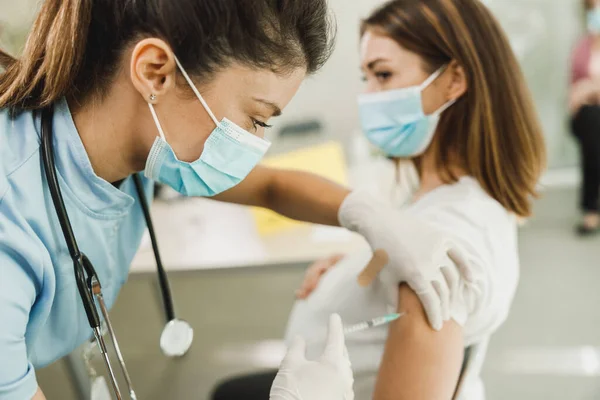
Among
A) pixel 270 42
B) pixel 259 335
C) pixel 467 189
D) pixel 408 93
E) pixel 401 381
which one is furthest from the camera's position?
pixel 259 335

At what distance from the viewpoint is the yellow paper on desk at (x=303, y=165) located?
5.25 feet

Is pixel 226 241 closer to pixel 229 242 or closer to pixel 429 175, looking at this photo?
pixel 229 242

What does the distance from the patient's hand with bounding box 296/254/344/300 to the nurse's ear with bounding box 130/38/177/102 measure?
2.33ft

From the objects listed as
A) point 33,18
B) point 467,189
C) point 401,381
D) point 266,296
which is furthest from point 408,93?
point 266,296

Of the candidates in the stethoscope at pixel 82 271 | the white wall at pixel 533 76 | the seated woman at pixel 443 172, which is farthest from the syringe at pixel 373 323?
the white wall at pixel 533 76

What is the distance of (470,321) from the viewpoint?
32.4 inches

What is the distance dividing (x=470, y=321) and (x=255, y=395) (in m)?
0.52

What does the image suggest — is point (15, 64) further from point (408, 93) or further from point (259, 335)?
point (259, 335)

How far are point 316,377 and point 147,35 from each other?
0.56m

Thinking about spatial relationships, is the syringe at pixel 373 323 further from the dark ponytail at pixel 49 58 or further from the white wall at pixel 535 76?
the white wall at pixel 535 76

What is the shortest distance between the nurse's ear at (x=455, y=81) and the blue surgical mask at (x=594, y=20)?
7.54 feet

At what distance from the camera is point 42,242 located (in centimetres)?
65

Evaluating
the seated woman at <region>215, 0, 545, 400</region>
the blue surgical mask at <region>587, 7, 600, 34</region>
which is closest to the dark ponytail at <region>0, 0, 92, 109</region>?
the seated woman at <region>215, 0, 545, 400</region>

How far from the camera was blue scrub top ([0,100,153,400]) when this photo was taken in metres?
0.56
